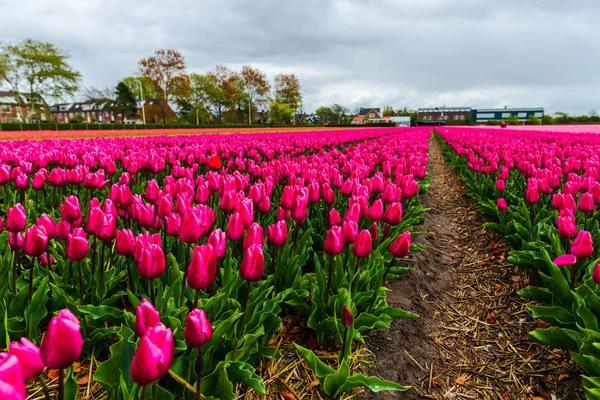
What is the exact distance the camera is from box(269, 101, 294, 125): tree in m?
86.6

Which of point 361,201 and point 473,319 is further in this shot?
point 473,319

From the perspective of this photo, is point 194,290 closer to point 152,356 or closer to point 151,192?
point 151,192

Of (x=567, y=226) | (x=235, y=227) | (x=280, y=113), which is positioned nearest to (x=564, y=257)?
(x=567, y=226)

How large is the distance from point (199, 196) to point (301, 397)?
4.97ft

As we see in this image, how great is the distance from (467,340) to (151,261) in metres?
2.26

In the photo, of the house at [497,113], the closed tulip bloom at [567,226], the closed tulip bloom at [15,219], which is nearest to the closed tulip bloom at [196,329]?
the closed tulip bloom at [15,219]

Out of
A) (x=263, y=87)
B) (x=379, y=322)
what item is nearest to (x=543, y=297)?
(x=379, y=322)

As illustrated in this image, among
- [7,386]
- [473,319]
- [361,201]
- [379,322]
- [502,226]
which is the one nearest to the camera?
[7,386]

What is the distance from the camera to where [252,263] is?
1.63 m

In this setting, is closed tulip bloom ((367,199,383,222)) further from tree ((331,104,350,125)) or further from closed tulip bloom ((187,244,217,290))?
tree ((331,104,350,125))

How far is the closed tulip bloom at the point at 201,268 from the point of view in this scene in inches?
57.8

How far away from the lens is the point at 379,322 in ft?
7.04

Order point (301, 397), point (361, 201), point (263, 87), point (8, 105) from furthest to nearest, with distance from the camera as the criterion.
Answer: point (8, 105) → point (263, 87) → point (361, 201) → point (301, 397)

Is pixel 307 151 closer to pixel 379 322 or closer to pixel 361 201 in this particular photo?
pixel 361 201
